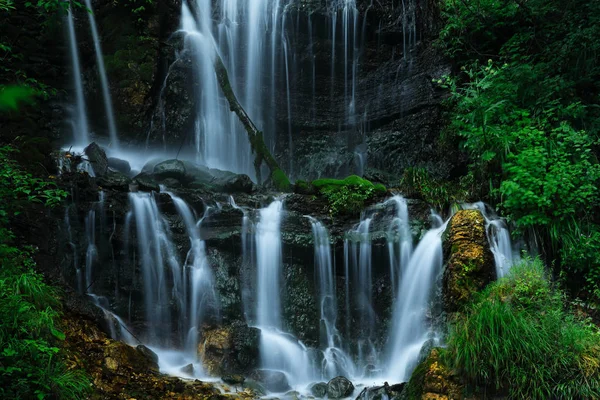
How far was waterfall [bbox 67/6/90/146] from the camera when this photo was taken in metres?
12.8

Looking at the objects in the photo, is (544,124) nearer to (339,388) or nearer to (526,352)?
(526,352)

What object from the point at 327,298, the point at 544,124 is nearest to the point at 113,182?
the point at 327,298

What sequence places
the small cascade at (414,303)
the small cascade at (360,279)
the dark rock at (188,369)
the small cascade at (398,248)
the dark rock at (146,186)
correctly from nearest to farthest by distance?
the dark rock at (188,369) → the small cascade at (414,303) → the small cascade at (398,248) → the small cascade at (360,279) → the dark rock at (146,186)

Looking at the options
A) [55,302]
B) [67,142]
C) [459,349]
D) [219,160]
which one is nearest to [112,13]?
[67,142]

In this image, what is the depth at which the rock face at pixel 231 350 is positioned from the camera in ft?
24.1

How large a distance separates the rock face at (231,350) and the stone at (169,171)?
414cm

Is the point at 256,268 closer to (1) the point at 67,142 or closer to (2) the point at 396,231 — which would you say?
(2) the point at 396,231

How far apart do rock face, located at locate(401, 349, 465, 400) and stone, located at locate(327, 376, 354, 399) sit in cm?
118

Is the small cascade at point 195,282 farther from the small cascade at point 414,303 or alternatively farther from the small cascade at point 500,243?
the small cascade at point 500,243

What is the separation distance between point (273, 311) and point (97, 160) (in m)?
5.15

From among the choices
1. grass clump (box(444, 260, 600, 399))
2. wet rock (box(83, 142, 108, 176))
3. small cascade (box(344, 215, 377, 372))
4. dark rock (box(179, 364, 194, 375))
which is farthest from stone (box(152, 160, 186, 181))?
grass clump (box(444, 260, 600, 399))

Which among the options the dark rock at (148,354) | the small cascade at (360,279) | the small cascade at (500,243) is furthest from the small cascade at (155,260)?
the small cascade at (500,243)

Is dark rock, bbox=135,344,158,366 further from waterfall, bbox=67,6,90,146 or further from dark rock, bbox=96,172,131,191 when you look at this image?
waterfall, bbox=67,6,90,146

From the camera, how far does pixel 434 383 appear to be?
5.52m
